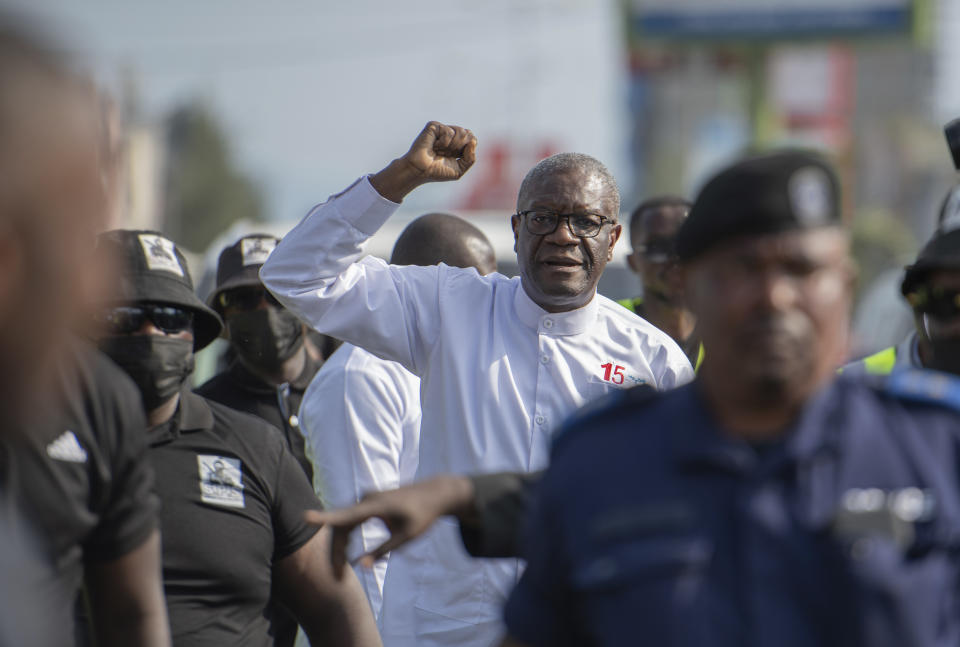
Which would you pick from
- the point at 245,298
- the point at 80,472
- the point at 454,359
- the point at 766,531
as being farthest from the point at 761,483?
the point at 245,298

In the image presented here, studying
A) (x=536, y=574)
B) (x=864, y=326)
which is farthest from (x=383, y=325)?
(x=864, y=326)

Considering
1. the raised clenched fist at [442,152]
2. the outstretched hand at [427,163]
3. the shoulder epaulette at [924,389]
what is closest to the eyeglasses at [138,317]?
the outstretched hand at [427,163]

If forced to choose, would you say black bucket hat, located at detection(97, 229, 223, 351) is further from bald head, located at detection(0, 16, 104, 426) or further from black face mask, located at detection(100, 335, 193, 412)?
bald head, located at detection(0, 16, 104, 426)

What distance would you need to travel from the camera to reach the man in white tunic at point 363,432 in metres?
4.84

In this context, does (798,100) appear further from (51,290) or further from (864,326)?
(51,290)

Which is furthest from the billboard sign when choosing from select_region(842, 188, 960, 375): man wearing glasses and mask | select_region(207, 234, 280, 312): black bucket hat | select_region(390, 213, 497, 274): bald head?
select_region(842, 188, 960, 375): man wearing glasses and mask

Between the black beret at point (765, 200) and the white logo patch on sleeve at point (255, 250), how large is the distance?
12.1ft

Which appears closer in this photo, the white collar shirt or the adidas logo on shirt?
the adidas logo on shirt

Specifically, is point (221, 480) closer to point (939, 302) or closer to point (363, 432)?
point (363, 432)

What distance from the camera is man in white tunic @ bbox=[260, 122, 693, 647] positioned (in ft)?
13.5

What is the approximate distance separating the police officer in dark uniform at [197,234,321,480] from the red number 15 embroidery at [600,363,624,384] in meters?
1.70

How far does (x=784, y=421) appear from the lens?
7.47 ft

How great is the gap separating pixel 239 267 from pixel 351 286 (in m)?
1.71

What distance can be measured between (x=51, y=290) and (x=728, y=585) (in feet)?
3.52
